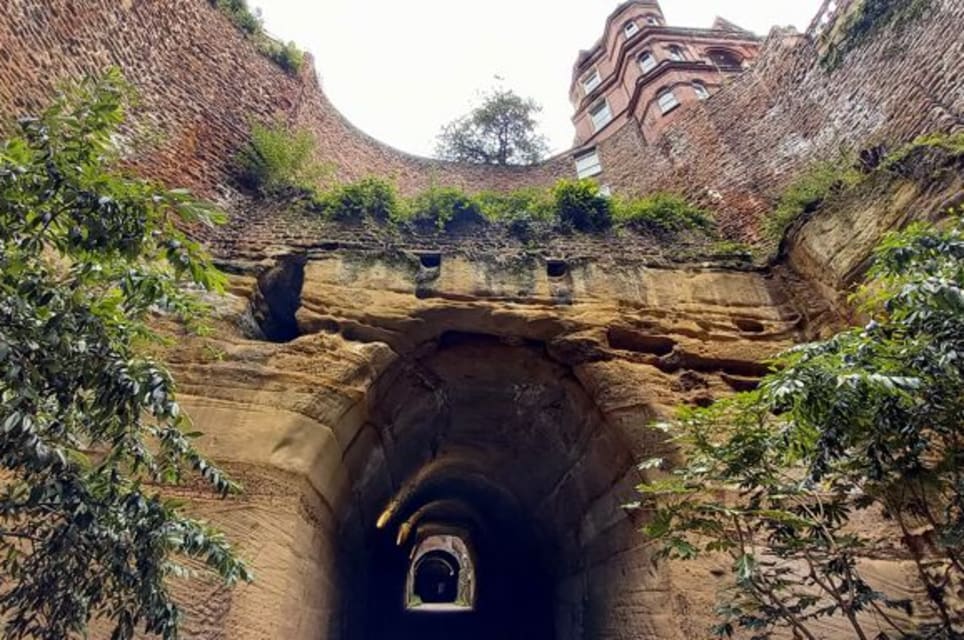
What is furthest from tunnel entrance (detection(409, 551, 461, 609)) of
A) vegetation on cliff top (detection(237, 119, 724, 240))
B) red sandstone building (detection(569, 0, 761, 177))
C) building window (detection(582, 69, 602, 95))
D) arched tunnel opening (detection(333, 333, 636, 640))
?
building window (detection(582, 69, 602, 95))

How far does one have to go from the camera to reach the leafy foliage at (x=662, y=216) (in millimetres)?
7625

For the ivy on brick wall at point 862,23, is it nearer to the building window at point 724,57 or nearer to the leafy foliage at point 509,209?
the leafy foliage at point 509,209

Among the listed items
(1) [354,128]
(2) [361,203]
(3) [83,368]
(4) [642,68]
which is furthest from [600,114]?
(3) [83,368]

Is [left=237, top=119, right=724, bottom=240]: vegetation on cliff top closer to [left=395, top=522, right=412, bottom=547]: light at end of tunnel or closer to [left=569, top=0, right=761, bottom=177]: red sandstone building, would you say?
[left=395, top=522, right=412, bottom=547]: light at end of tunnel

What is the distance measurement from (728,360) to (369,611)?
724cm

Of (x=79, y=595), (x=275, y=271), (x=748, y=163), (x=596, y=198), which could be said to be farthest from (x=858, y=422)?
(x=748, y=163)

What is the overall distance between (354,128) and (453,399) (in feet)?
28.5

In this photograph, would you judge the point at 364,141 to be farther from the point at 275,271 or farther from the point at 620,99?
A: the point at 620,99

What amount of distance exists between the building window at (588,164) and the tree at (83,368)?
12.8 meters

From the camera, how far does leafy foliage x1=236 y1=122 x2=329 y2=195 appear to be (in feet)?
25.4

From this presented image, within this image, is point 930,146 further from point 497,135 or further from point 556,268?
point 497,135

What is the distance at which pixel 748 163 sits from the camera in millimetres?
9367

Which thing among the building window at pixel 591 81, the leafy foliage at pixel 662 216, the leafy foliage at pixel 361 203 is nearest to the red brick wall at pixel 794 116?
the leafy foliage at pixel 662 216

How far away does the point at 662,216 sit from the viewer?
25.4 ft
